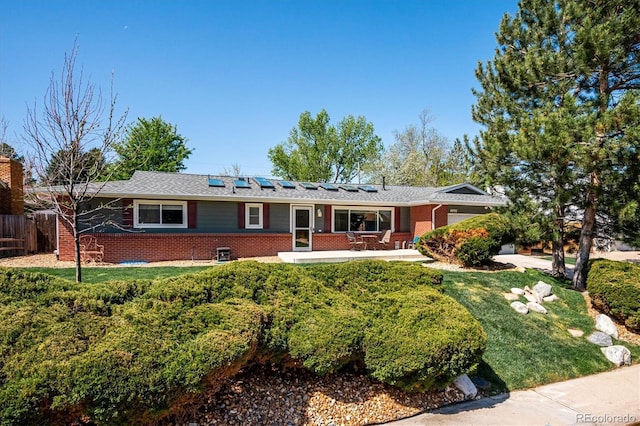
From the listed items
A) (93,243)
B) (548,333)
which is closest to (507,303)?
(548,333)

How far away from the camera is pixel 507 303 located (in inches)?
285

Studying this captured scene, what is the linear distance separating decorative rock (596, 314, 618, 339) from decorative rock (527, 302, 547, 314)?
0.94 metres

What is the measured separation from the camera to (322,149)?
34531 millimetres

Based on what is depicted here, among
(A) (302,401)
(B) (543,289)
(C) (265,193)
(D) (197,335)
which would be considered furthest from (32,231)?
(B) (543,289)

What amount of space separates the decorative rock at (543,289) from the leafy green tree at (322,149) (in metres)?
27.0

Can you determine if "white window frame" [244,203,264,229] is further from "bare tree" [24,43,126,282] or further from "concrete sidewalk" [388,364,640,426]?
"concrete sidewalk" [388,364,640,426]

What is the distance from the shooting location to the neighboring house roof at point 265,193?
12.7m

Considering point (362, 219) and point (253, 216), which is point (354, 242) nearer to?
point (362, 219)

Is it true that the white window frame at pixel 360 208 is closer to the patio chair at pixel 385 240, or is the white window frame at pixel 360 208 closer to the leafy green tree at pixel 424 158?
the patio chair at pixel 385 240

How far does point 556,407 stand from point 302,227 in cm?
1164

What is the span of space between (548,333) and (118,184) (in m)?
14.4

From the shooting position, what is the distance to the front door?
14914 millimetres

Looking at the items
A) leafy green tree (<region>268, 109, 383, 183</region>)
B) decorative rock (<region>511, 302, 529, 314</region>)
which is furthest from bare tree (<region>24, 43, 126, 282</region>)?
leafy green tree (<region>268, 109, 383, 183</region>)

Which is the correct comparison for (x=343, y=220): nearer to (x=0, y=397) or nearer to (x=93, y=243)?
(x=93, y=243)
